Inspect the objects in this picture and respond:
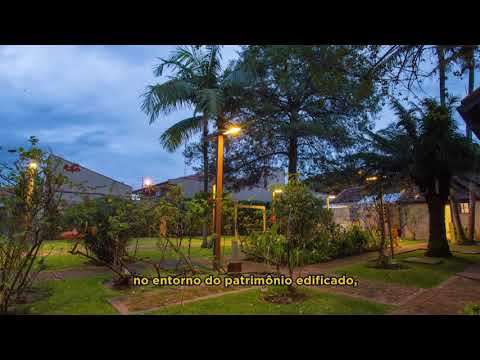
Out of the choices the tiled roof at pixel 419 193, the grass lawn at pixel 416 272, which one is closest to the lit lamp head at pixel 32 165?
the grass lawn at pixel 416 272

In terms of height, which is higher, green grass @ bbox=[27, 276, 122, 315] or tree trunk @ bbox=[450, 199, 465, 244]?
tree trunk @ bbox=[450, 199, 465, 244]

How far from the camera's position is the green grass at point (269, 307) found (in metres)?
4.80

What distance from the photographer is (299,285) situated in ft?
22.8

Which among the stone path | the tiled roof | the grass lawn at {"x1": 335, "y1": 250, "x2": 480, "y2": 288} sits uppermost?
the tiled roof

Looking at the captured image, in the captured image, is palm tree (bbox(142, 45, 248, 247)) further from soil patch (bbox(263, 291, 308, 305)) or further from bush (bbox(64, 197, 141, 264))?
soil patch (bbox(263, 291, 308, 305))

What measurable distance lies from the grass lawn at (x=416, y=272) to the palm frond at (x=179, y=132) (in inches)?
284

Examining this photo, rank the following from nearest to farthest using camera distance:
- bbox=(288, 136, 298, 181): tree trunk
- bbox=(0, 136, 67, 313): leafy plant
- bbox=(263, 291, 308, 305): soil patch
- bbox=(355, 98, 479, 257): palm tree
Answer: bbox=(0, 136, 67, 313): leafy plant
bbox=(263, 291, 308, 305): soil patch
bbox=(355, 98, 479, 257): palm tree
bbox=(288, 136, 298, 181): tree trunk

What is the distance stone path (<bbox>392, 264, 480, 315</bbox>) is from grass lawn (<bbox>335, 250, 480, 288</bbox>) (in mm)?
349

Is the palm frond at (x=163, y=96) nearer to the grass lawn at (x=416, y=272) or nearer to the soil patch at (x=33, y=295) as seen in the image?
the soil patch at (x=33, y=295)

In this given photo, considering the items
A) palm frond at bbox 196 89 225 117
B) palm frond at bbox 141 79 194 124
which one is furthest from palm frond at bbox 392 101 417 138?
palm frond at bbox 141 79 194 124

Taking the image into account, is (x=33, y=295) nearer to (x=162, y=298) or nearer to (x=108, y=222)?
(x=108, y=222)

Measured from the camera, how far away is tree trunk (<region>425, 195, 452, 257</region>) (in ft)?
36.5

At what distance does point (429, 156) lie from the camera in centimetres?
1087
